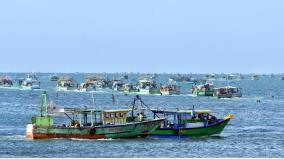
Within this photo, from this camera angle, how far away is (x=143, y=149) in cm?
6794

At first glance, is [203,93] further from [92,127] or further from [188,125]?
[92,127]

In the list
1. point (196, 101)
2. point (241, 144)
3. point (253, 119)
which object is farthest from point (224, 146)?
point (196, 101)

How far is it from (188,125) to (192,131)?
645 millimetres

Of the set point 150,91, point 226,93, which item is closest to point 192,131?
point 226,93

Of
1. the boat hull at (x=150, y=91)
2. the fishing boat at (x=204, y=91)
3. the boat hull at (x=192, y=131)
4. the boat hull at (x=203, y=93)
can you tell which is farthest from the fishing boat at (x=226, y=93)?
the boat hull at (x=192, y=131)

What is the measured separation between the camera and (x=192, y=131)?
7731 centimetres

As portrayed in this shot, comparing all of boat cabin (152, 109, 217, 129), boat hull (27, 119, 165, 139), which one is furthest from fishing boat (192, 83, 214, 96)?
boat hull (27, 119, 165, 139)

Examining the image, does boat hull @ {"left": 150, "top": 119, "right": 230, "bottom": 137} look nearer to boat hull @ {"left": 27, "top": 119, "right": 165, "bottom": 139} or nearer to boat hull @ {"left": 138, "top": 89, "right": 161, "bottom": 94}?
boat hull @ {"left": 27, "top": 119, "right": 165, "bottom": 139}

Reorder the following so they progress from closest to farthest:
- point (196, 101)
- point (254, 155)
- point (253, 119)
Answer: point (254, 155), point (253, 119), point (196, 101)

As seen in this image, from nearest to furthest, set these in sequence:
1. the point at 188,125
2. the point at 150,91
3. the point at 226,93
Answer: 1. the point at 188,125
2. the point at 226,93
3. the point at 150,91

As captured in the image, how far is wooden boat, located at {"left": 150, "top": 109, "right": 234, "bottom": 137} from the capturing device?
76.3m

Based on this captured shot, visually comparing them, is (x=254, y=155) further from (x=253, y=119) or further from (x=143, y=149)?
(x=253, y=119)

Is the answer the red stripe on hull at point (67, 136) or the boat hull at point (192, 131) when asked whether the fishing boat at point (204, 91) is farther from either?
the red stripe on hull at point (67, 136)

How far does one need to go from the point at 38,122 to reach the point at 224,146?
1580cm
